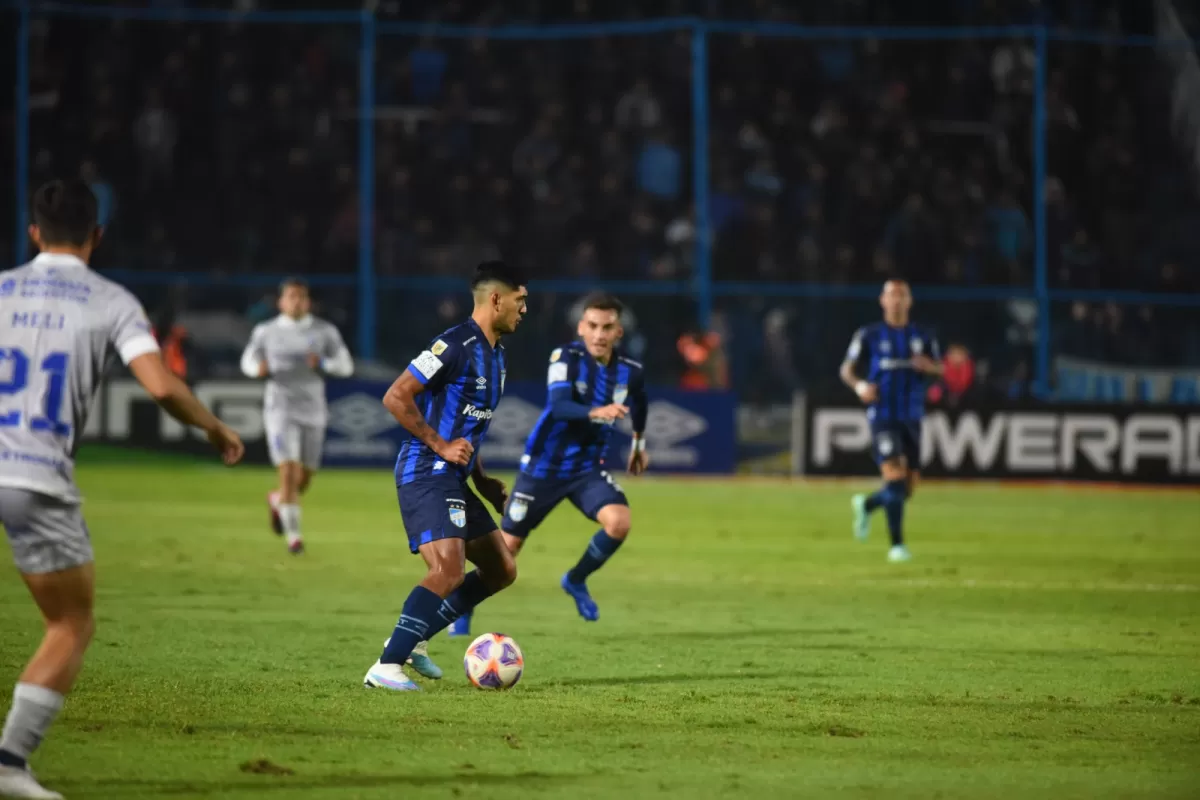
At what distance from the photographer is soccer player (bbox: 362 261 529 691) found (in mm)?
8492

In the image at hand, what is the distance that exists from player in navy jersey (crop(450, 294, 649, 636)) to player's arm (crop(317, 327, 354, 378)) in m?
5.16

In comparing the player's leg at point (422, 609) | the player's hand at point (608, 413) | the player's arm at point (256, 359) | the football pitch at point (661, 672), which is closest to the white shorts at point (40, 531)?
the football pitch at point (661, 672)

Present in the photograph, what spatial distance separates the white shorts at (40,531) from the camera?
6.07 m

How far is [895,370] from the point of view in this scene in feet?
56.5

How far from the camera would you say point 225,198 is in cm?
→ 2831

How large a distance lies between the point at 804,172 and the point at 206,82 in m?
9.94

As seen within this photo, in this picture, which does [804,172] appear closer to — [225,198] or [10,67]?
[225,198]

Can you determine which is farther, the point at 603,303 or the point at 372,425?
the point at 372,425

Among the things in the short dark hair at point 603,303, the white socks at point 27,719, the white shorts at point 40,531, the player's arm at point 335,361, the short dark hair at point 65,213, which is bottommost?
the white socks at point 27,719

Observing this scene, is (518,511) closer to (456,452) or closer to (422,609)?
(422,609)

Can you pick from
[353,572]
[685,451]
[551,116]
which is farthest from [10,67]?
[353,572]

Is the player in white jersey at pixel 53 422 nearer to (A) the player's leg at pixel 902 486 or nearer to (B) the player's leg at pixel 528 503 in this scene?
(B) the player's leg at pixel 528 503

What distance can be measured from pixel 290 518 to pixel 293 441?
0.90 meters

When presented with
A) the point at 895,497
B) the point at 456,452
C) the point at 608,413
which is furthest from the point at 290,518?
the point at 456,452
